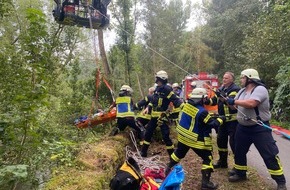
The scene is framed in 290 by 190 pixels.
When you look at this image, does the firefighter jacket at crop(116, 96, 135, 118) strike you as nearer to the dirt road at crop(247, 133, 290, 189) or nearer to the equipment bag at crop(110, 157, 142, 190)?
the equipment bag at crop(110, 157, 142, 190)

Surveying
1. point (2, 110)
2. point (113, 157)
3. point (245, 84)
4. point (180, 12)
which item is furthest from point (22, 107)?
point (180, 12)

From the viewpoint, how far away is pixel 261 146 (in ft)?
14.4

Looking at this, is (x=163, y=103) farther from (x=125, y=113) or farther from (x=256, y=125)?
(x=256, y=125)

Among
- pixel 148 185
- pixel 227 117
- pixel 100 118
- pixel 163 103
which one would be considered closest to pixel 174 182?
pixel 148 185

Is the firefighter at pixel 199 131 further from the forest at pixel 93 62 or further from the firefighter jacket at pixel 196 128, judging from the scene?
the forest at pixel 93 62

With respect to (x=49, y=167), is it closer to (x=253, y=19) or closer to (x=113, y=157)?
(x=113, y=157)

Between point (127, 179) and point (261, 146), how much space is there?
84.5 inches

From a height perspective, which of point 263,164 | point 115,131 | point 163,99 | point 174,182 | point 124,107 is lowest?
point 263,164

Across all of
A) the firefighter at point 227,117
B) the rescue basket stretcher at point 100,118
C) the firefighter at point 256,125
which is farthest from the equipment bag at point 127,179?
the rescue basket stretcher at point 100,118

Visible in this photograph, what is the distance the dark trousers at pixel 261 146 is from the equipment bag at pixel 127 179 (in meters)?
1.90

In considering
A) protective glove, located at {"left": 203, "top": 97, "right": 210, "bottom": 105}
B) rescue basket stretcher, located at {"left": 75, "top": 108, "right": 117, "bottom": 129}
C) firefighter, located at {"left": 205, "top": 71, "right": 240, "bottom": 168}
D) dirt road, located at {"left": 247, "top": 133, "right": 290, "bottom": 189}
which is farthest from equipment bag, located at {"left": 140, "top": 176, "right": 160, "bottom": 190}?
rescue basket stretcher, located at {"left": 75, "top": 108, "right": 117, "bottom": 129}

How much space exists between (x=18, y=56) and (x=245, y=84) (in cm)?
476

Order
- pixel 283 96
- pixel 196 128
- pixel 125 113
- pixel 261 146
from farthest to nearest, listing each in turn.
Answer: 1. pixel 283 96
2. pixel 125 113
3. pixel 196 128
4. pixel 261 146

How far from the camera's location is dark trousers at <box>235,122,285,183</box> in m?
4.29
